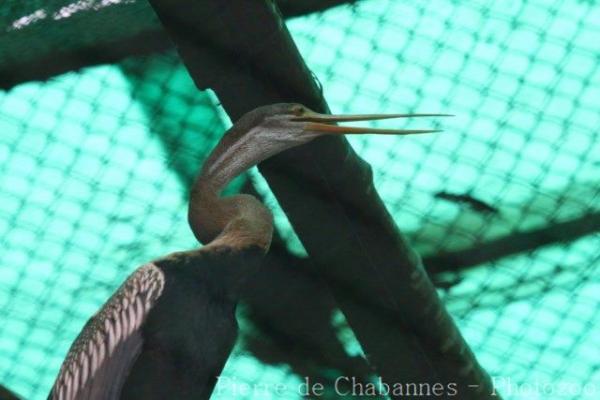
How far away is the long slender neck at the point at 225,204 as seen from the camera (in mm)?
2121

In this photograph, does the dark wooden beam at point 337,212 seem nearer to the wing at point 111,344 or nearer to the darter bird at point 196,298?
the darter bird at point 196,298

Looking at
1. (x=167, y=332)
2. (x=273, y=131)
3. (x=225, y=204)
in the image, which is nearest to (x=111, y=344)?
(x=167, y=332)

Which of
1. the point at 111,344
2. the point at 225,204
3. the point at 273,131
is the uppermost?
the point at 273,131

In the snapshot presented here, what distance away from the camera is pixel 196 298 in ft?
6.57

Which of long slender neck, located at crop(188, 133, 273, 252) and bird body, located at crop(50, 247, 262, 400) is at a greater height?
long slender neck, located at crop(188, 133, 273, 252)

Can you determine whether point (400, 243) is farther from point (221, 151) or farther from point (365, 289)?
point (221, 151)

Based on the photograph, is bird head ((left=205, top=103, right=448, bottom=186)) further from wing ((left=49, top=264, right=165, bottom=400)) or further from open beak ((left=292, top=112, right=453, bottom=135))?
wing ((left=49, top=264, right=165, bottom=400))

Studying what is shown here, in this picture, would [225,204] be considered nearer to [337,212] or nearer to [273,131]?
[273,131]

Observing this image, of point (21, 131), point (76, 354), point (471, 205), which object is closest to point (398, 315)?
point (471, 205)

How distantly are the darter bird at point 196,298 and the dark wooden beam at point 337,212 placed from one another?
0.05m

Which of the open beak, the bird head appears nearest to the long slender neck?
the bird head

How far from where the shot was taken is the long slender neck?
2.12 m

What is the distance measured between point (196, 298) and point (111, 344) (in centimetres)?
15

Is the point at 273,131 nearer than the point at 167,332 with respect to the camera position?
No
